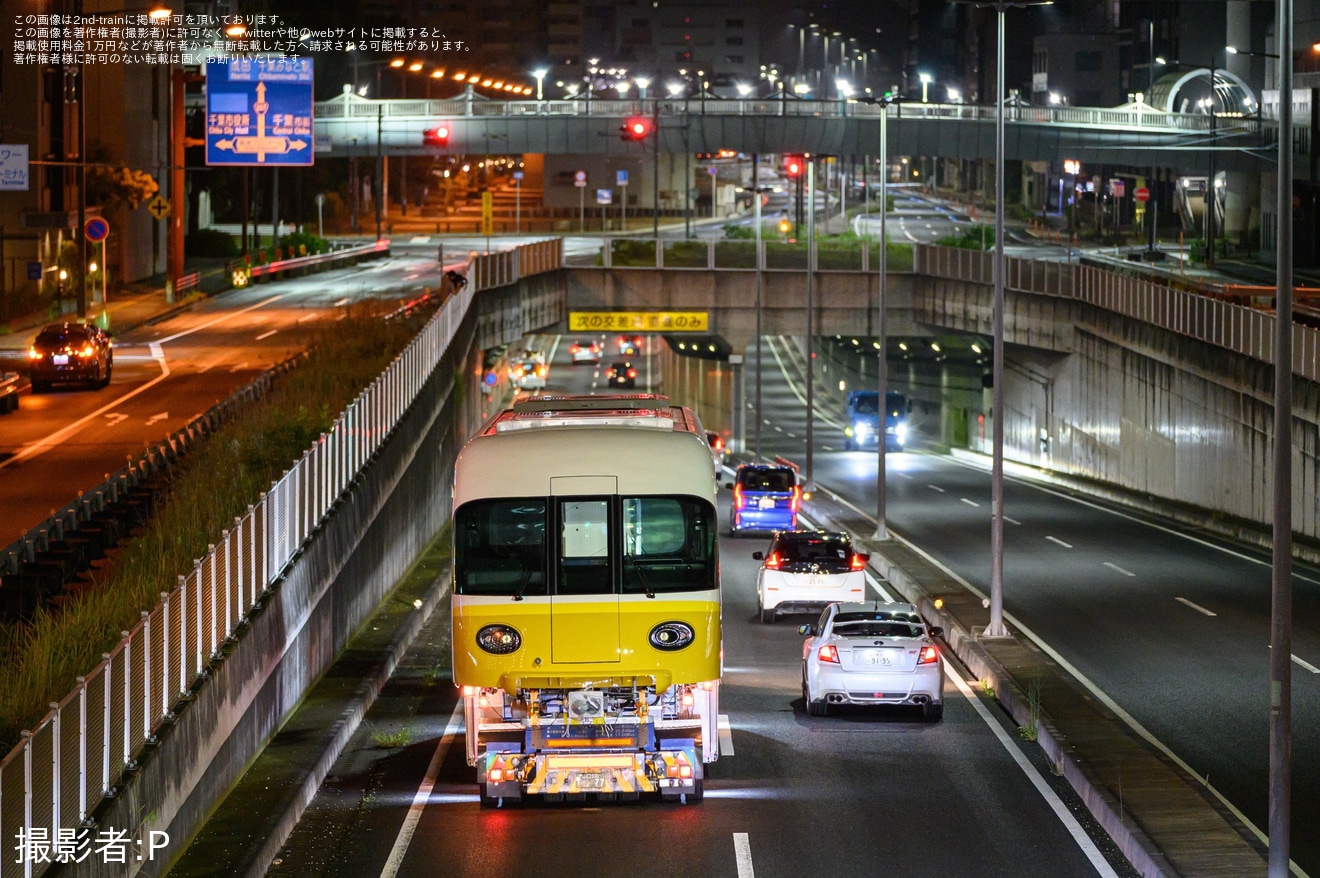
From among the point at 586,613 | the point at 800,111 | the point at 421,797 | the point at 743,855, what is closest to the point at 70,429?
the point at 421,797

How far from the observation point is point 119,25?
67.6 m

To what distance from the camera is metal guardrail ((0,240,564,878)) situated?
10070mm

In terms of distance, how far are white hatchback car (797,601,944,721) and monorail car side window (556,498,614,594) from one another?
5411mm

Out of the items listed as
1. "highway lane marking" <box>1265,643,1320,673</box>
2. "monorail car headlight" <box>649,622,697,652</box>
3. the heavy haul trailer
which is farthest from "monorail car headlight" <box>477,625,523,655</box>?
"highway lane marking" <box>1265,643,1320,673</box>

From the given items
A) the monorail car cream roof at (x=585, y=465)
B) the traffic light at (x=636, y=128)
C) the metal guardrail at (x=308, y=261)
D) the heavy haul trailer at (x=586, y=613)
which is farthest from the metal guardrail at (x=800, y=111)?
the heavy haul trailer at (x=586, y=613)

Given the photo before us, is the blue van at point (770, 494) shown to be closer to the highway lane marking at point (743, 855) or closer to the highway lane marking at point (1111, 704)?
the highway lane marking at point (1111, 704)

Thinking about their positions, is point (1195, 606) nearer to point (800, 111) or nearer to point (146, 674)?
point (146, 674)

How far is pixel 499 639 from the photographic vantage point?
1564 centimetres

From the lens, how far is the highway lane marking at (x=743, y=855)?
1376 centimetres

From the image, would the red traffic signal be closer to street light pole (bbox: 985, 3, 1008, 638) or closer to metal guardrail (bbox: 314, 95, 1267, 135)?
metal guardrail (bbox: 314, 95, 1267, 135)

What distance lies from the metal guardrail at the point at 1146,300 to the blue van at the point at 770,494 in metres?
11.2

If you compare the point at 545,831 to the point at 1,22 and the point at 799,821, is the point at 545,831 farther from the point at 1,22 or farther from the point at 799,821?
the point at 1,22

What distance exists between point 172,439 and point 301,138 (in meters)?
28.8

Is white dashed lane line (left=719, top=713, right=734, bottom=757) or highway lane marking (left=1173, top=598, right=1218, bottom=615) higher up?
white dashed lane line (left=719, top=713, right=734, bottom=757)
